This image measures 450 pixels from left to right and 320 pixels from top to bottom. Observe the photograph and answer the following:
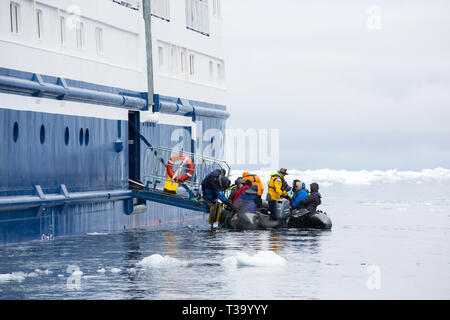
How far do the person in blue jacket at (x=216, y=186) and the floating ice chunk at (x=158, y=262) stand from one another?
7.69 m

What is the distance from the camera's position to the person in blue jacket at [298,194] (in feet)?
84.9

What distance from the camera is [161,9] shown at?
2805 centimetres

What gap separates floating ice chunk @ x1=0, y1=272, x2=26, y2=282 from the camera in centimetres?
1557

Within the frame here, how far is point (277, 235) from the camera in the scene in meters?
23.9

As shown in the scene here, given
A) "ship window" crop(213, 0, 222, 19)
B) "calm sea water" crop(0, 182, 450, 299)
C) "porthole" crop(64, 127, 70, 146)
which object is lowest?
"calm sea water" crop(0, 182, 450, 299)

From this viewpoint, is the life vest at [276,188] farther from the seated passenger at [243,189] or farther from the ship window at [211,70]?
the ship window at [211,70]

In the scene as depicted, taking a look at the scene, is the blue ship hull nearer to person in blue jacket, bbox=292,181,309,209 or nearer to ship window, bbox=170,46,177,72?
ship window, bbox=170,46,177,72

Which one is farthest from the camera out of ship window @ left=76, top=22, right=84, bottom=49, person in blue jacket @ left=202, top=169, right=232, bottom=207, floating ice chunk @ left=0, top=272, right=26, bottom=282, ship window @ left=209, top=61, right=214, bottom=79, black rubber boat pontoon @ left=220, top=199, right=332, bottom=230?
ship window @ left=209, top=61, right=214, bottom=79

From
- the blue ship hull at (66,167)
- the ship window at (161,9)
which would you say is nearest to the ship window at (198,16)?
the ship window at (161,9)

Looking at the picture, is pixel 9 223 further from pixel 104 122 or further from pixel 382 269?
pixel 382 269

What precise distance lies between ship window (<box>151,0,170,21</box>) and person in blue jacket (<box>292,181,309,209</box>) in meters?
5.61

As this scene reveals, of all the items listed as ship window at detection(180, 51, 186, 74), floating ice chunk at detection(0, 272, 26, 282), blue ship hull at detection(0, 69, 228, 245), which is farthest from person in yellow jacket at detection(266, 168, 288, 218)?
floating ice chunk at detection(0, 272, 26, 282)

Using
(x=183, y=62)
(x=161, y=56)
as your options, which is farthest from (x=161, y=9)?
(x=183, y=62)

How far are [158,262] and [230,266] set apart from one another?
1.13 m
